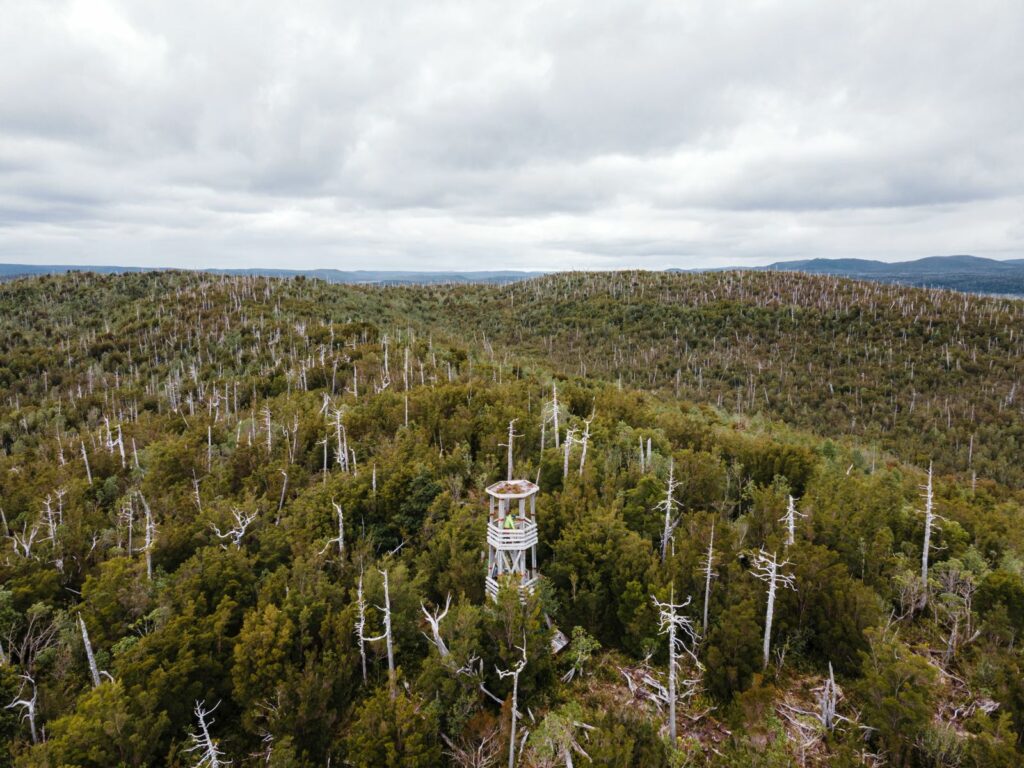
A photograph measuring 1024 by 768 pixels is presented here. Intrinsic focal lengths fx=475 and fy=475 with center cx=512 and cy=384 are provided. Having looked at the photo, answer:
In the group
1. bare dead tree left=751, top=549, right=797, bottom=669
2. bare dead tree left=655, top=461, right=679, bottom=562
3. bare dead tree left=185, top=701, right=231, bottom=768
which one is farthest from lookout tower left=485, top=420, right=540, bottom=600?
bare dead tree left=185, top=701, right=231, bottom=768

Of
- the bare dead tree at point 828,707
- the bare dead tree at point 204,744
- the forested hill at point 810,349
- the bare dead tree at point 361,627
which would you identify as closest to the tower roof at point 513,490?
the bare dead tree at point 361,627

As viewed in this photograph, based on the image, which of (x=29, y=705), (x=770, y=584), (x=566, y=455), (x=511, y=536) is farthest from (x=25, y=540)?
(x=770, y=584)

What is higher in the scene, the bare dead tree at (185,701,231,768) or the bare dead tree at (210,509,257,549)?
the bare dead tree at (210,509,257,549)

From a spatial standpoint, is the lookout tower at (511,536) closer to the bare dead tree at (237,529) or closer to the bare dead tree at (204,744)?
the bare dead tree at (204,744)

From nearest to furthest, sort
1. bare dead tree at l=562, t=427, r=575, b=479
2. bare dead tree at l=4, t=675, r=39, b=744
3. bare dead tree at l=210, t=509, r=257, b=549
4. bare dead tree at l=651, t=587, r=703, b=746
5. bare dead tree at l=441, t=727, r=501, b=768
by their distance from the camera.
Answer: bare dead tree at l=441, t=727, r=501, b=768 < bare dead tree at l=651, t=587, r=703, b=746 < bare dead tree at l=4, t=675, r=39, b=744 < bare dead tree at l=210, t=509, r=257, b=549 < bare dead tree at l=562, t=427, r=575, b=479

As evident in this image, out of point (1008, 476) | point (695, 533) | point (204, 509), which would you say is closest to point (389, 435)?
point (204, 509)

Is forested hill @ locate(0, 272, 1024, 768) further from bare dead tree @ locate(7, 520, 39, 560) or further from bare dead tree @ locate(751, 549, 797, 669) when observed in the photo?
bare dead tree @ locate(7, 520, 39, 560)

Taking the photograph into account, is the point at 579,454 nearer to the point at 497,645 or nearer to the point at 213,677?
the point at 497,645

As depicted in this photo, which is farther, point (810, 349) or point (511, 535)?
point (810, 349)

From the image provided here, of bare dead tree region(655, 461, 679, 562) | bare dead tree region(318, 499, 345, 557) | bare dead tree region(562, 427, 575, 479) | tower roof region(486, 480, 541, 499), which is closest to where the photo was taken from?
tower roof region(486, 480, 541, 499)

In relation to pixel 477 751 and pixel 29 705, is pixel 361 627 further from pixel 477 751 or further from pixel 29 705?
pixel 29 705
